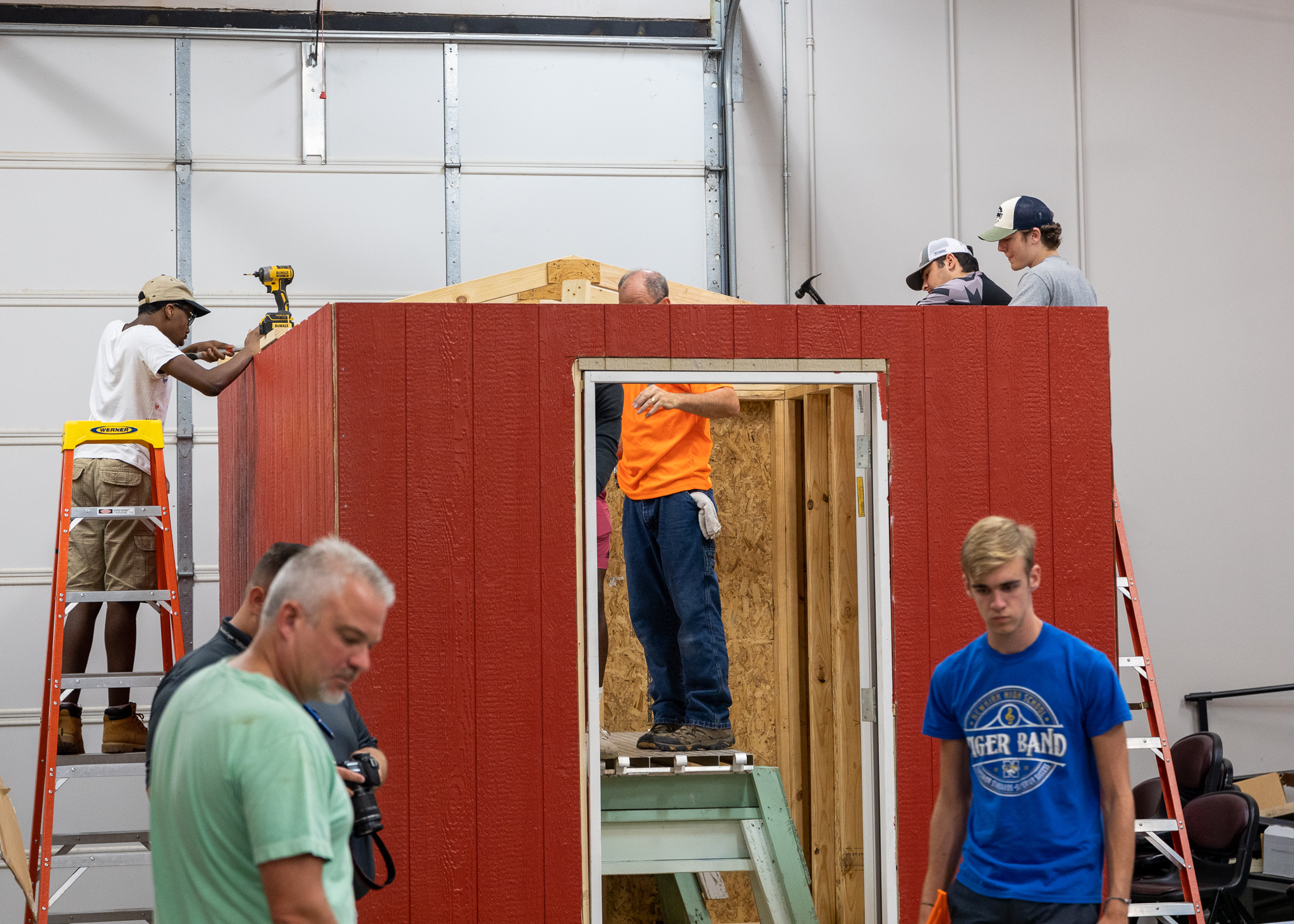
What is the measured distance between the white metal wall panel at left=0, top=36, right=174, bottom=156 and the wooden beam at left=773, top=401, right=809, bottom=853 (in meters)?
4.22

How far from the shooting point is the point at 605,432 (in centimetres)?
522

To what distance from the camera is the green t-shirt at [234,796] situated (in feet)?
6.33

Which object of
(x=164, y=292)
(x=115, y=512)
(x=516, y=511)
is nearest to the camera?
(x=516, y=511)

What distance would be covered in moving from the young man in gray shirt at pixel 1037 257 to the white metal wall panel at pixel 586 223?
103 inches

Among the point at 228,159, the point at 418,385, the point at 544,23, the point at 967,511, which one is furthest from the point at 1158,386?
the point at 228,159

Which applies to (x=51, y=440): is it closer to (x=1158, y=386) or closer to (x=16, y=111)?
(x=16, y=111)

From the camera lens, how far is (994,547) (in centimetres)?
303

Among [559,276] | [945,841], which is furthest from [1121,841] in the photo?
[559,276]

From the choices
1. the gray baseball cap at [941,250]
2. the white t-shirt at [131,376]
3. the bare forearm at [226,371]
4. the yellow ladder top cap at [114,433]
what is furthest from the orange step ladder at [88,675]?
the gray baseball cap at [941,250]

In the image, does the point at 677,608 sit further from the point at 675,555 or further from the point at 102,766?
the point at 102,766

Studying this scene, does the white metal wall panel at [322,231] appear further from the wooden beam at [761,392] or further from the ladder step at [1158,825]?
the ladder step at [1158,825]

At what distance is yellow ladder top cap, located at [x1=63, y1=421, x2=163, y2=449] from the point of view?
5441mm

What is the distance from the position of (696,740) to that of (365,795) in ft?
7.56

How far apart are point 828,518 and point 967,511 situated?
117 cm
